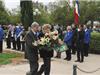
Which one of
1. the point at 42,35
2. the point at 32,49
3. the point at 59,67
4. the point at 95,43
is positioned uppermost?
the point at 42,35

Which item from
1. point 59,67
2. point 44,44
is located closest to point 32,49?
point 44,44

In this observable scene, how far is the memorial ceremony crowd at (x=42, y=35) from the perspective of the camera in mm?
11414

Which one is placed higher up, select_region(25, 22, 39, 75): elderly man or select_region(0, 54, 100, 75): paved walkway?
select_region(25, 22, 39, 75): elderly man

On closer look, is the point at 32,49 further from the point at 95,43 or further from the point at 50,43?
the point at 95,43

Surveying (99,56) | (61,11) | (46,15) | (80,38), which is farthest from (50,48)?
(46,15)

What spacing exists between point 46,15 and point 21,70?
162 ft

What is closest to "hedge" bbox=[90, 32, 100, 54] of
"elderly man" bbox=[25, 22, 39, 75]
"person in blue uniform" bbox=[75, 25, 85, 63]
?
"person in blue uniform" bbox=[75, 25, 85, 63]

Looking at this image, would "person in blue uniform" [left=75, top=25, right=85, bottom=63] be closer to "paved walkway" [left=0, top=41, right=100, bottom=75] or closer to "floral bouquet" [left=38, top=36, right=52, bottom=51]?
"paved walkway" [left=0, top=41, right=100, bottom=75]

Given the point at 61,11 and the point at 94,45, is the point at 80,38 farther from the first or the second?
the point at 61,11

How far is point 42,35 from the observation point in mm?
12148

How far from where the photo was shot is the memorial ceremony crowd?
37.4 feet

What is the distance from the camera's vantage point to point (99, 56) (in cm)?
2053

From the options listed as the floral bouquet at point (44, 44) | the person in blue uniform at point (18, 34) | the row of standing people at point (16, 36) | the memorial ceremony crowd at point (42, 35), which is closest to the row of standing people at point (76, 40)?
the memorial ceremony crowd at point (42, 35)

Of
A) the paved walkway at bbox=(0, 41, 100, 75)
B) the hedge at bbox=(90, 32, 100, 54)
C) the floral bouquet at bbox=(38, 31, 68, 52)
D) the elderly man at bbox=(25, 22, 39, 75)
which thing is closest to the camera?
the elderly man at bbox=(25, 22, 39, 75)
